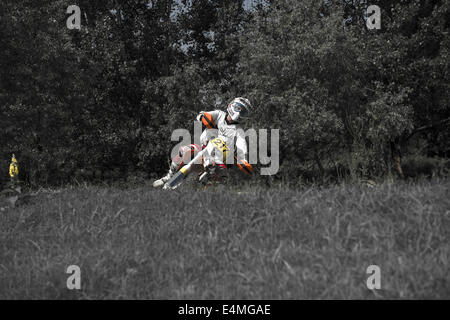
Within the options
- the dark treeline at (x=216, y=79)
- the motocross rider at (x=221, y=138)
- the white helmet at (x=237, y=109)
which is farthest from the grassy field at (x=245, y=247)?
the dark treeline at (x=216, y=79)

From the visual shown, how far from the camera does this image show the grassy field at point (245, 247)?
10.3ft

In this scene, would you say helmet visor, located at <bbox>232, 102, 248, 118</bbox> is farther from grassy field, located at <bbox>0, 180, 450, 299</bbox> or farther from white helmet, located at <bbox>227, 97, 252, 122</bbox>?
grassy field, located at <bbox>0, 180, 450, 299</bbox>

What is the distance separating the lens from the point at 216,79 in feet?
63.1

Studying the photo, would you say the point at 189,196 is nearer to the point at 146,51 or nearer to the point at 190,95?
the point at 190,95

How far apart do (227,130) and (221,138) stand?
286 millimetres

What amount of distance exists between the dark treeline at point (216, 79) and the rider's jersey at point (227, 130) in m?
3.11

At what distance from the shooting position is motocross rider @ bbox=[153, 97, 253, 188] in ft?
24.4

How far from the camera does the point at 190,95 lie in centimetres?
1642

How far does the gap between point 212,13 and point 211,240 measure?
58.9 ft

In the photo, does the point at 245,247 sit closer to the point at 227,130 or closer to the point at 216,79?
the point at 227,130

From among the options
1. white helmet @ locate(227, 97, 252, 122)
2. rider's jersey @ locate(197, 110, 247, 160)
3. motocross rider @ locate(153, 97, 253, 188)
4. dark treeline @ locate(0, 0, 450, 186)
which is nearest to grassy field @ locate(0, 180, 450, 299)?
motocross rider @ locate(153, 97, 253, 188)

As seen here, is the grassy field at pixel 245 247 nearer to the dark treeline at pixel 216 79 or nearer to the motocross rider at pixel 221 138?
the motocross rider at pixel 221 138

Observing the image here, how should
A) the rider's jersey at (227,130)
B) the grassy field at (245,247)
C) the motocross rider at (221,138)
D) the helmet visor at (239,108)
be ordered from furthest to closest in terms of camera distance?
the helmet visor at (239,108) → the rider's jersey at (227,130) → the motocross rider at (221,138) → the grassy field at (245,247)
